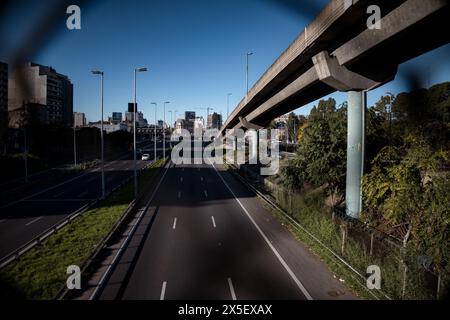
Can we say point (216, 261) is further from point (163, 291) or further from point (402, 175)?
point (402, 175)

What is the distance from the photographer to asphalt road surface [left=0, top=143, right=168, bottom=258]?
63.2 ft

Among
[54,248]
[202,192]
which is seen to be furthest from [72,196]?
[54,248]

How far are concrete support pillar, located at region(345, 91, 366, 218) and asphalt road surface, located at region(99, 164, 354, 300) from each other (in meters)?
4.27

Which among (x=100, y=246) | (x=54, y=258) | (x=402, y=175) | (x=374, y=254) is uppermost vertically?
(x=402, y=175)

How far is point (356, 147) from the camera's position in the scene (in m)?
19.1

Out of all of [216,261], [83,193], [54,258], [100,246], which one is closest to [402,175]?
[216,261]

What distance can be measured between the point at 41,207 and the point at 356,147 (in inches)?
977

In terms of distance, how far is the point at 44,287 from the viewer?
11688mm

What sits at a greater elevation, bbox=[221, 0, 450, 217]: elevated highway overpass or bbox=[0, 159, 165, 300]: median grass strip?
bbox=[221, 0, 450, 217]: elevated highway overpass

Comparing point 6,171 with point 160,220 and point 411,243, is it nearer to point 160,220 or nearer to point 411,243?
point 160,220

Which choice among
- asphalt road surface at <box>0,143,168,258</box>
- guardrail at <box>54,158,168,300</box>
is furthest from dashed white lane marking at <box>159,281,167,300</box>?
asphalt road surface at <box>0,143,168,258</box>

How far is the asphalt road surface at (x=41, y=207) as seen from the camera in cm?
1925

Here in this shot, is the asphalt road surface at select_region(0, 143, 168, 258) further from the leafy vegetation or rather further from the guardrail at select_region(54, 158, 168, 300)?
the leafy vegetation

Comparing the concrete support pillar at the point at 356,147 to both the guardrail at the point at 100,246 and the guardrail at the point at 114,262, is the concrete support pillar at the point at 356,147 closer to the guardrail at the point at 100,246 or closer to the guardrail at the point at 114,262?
the guardrail at the point at 114,262
